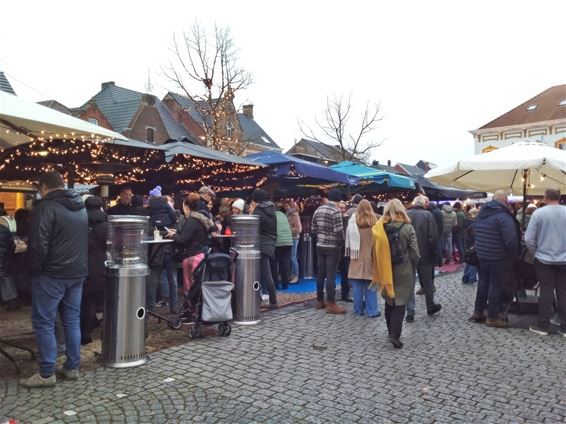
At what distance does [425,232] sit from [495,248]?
3.42 feet

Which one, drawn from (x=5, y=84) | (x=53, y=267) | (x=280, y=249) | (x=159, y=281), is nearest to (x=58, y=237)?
(x=53, y=267)

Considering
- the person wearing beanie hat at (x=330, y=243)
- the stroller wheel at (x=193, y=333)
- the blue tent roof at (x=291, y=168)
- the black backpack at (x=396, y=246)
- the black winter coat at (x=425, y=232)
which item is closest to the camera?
the black backpack at (x=396, y=246)

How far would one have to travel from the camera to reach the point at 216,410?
3.81 metres

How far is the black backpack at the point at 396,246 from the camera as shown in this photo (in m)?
5.68

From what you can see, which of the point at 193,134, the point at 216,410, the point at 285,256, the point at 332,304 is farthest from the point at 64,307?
the point at 193,134

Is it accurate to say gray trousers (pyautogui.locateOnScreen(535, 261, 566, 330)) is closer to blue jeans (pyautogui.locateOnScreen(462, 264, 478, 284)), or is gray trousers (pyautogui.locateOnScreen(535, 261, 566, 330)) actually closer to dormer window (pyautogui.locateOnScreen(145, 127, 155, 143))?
blue jeans (pyautogui.locateOnScreen(462, 264, 478, 284))

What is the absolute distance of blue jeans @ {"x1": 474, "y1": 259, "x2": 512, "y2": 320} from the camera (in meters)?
6.59

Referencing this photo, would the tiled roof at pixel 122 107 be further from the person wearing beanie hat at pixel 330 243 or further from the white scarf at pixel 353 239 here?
the white scarf at pixel 353 239

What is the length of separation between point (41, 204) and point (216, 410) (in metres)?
2.37

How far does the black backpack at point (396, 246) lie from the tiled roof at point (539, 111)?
46.3m

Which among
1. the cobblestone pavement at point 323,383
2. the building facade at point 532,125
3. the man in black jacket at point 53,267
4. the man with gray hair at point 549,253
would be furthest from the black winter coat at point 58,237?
the building facade at point 532,125

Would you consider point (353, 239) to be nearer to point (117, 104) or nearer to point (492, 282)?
point (492, 282)

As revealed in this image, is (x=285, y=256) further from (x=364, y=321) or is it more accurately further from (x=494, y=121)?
(x=494, y=121)

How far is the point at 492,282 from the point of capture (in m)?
6.64
